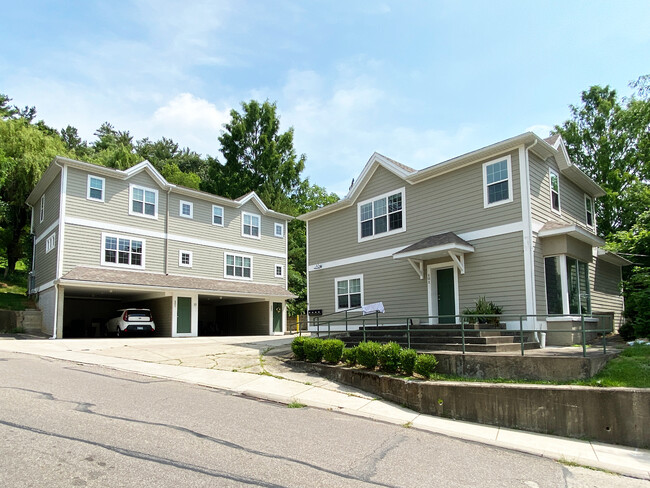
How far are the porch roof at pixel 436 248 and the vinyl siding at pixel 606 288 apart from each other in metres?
5.72

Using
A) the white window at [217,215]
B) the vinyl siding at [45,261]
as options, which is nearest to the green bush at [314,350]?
the vinyl siding at [45,261]

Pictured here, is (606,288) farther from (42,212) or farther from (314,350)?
(42,212)

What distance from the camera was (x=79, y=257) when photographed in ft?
72.3

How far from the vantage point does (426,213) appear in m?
16.0

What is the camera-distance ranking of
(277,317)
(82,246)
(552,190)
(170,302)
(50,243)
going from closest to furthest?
(552,190), (82,246), (50,243), (170,302), (277,317)

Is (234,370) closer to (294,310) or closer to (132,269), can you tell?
(132,269)

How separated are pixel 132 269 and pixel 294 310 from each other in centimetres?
1681

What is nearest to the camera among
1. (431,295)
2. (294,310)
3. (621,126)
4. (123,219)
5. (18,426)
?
(18,426)

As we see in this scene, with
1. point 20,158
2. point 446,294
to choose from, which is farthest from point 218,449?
point 20,158

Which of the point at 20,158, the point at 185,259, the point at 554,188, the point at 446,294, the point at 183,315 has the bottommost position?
the point at 183,315

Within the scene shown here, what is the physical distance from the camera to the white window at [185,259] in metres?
26.1

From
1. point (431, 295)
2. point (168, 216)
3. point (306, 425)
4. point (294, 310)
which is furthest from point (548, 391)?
point (294, 310)

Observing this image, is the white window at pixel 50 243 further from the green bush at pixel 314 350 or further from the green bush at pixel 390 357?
the green bush at pixel 390 357

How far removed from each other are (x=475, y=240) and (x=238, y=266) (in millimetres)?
18215
